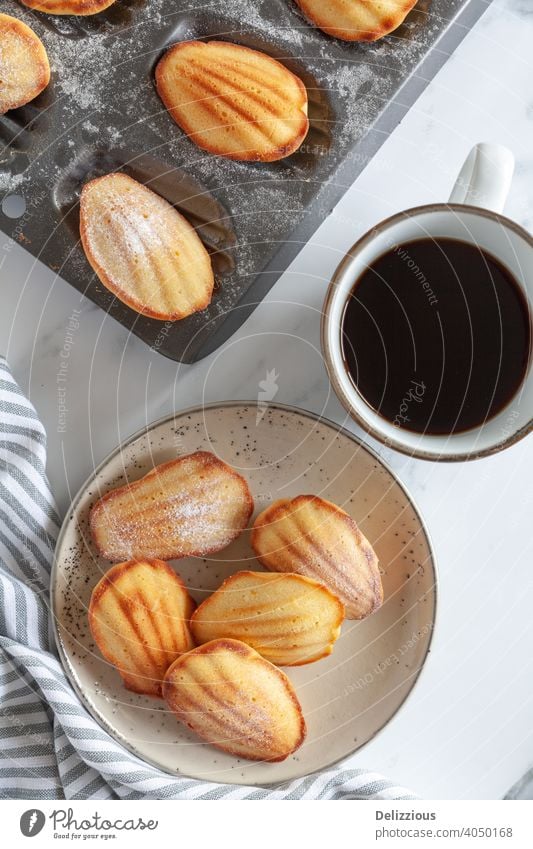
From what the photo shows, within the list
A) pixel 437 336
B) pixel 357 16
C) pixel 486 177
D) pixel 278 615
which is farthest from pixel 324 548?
pixel 357 16

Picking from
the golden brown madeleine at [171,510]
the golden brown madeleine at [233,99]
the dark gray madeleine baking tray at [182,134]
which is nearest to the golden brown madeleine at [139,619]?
the golden brown madeleine at [171,510]

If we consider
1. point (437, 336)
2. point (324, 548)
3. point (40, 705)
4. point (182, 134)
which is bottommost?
point (40, 705)

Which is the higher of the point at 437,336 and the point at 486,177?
the point at 486,177

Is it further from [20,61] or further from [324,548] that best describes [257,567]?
[20,61]

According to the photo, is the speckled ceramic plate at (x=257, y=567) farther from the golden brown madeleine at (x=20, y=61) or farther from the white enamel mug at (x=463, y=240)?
the golden brown madeleine at (x=20, y=61)

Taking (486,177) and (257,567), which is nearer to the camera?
(486,177)

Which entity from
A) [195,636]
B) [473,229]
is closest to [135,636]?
[195,636]

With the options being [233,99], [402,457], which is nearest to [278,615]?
[402,457]
